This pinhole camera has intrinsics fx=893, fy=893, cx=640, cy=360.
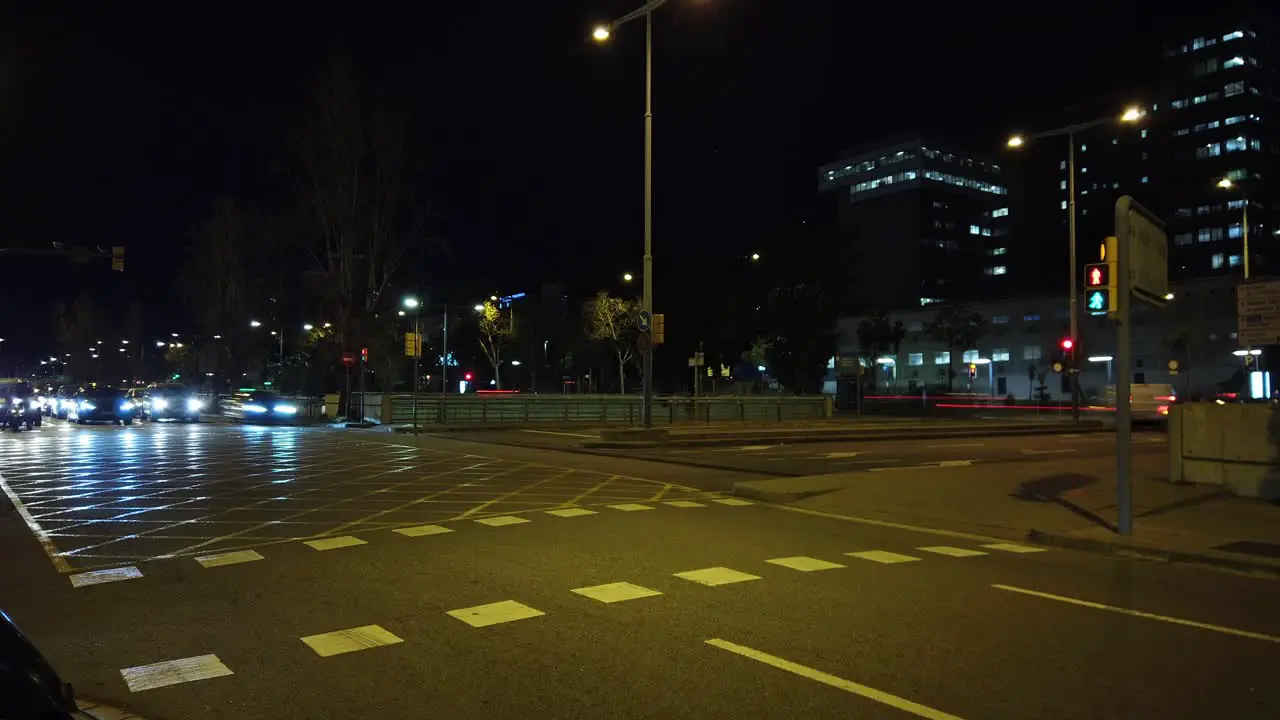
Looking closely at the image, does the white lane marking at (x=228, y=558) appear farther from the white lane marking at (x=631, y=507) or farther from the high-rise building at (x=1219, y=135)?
the high-rise building at (x=1219, y=135)

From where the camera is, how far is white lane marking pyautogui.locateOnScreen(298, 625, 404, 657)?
5984mm

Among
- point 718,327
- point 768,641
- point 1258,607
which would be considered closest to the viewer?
point 768,641

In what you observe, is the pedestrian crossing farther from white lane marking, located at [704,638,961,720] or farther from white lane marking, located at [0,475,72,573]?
white lane marking, located at [0,475,72,573]

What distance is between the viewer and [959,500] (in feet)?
45.3

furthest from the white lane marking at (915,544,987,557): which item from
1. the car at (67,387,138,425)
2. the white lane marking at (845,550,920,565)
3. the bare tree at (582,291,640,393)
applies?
the bare tree at (582,291,640,393)

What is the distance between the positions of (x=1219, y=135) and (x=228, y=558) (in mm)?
117298

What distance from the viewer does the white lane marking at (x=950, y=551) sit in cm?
977

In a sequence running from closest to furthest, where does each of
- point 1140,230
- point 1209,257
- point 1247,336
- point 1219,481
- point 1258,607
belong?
point 1258,607
point 1140,230
point 1247,336
point 1219,481
point 1209,257

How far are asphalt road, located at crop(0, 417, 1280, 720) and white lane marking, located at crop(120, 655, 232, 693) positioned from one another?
0.02 meters

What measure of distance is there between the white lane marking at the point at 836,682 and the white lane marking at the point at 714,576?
186 cm

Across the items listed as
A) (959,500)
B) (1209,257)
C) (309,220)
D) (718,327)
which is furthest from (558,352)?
(1209,257)

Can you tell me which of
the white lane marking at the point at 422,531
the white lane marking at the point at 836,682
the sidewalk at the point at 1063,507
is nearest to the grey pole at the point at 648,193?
the sidewalk at the point at 1063,507

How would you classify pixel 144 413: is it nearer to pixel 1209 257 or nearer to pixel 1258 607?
pixel 1258 607

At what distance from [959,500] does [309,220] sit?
34.8 metres
